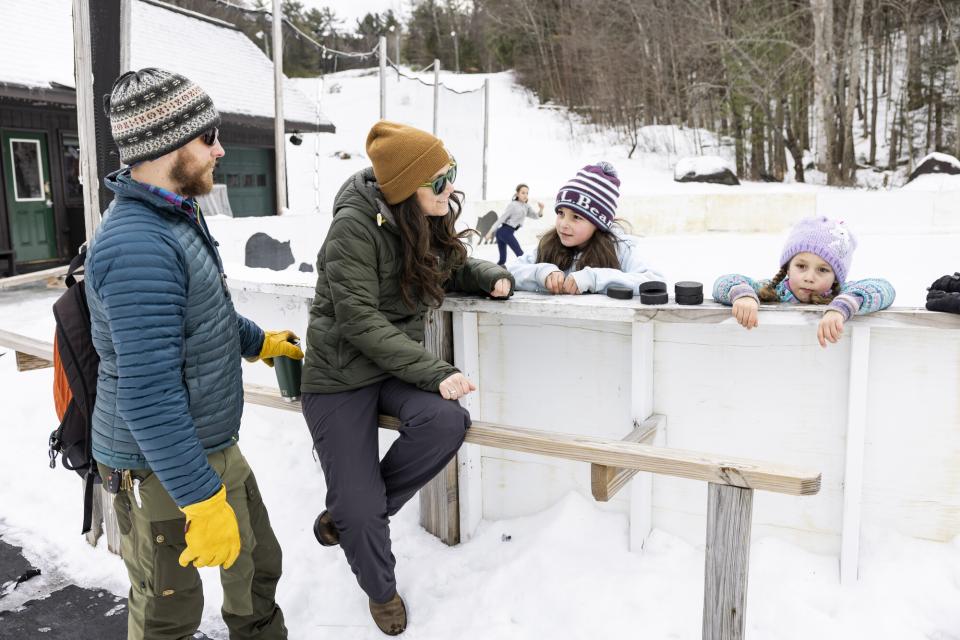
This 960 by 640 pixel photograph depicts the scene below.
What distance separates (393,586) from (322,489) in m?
1.00

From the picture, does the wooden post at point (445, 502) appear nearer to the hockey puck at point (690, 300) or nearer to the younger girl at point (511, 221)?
the hockey puck at point (690, 300)

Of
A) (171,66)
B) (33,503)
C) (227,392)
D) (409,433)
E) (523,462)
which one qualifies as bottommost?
(33,503)

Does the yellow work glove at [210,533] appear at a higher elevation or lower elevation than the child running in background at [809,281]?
lower

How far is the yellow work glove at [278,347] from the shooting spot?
2.56 metres

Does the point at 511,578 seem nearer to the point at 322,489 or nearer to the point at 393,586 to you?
the point at 393,586

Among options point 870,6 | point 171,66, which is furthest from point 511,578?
point 870,6

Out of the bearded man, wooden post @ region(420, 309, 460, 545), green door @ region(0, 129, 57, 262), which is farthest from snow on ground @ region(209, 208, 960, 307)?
green door @ region(0, 129, 57, 262)

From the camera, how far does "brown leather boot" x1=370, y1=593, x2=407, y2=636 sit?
258 centimetres

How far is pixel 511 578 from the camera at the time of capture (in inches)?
109

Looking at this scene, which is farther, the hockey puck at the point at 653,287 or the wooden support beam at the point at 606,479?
the hockey puck at the point at 653,287

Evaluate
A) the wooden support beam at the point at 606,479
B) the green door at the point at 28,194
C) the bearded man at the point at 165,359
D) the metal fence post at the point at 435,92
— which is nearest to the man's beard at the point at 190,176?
the bearded man at the point at 165,359

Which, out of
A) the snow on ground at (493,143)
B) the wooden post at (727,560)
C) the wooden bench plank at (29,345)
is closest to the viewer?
the wooden post at (727,560)

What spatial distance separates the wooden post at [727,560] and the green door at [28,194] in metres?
11.2

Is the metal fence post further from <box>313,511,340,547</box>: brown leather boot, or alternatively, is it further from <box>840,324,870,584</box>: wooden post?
<box>840,324,870,584</box>: wooden post
